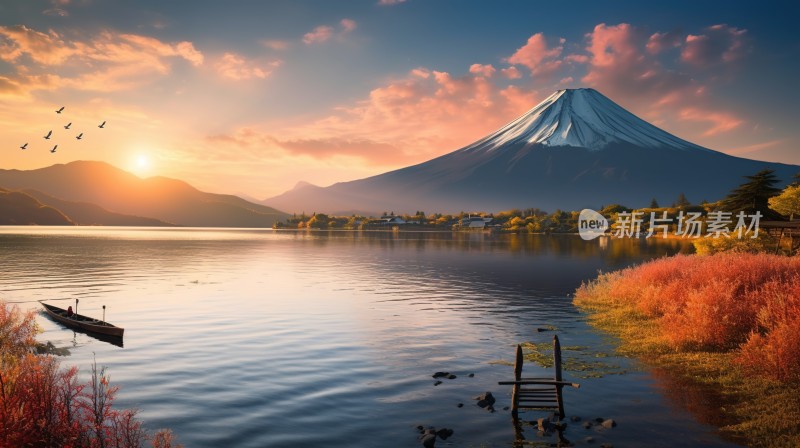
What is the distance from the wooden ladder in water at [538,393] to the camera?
1830cm

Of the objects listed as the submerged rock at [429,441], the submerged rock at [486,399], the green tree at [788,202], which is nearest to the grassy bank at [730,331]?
the submerged rock at [486,399]

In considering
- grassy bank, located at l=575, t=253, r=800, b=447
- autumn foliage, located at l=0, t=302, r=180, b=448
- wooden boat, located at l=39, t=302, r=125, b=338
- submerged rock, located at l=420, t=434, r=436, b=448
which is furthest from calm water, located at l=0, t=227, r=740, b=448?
autumn foliage, located at l=0, t=302, r=180, b=448

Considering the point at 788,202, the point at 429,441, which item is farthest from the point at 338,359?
the point at 788,202

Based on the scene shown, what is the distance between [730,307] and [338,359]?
18796mm

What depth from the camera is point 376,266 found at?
87125 millimetres

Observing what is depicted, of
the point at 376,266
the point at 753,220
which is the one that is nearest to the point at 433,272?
the point at 376,266

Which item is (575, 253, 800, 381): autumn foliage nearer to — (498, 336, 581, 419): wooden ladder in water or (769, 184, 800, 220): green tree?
(498, 336, 581, 419): wooden ladder in water

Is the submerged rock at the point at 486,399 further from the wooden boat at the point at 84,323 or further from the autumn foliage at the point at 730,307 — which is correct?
the wooden boat at the point at 84,323

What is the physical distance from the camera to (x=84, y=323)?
110 feet

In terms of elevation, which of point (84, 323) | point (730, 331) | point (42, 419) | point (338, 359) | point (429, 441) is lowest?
point (338, 359)

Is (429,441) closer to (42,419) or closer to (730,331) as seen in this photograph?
(42,419)

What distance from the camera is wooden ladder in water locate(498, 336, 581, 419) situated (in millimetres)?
18297

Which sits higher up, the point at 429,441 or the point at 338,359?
the point at 429,441

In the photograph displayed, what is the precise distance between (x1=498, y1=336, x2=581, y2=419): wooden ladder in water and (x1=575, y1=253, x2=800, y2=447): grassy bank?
4974 mm
